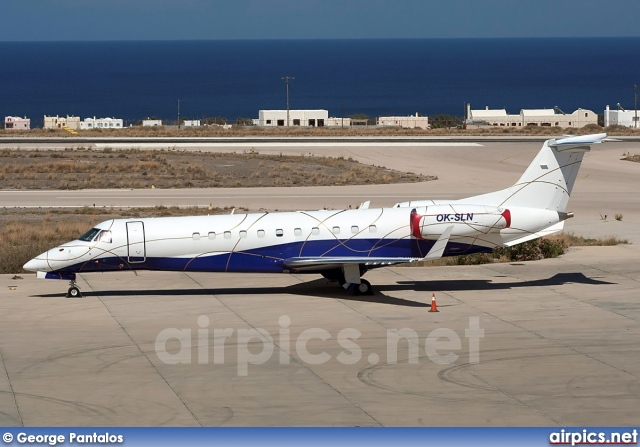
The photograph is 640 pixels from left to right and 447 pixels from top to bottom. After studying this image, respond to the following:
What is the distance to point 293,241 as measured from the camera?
30.7 metres

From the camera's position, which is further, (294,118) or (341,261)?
(294,118)

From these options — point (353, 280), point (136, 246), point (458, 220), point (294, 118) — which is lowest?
point (353, 280)

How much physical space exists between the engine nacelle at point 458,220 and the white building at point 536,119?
9304 cm

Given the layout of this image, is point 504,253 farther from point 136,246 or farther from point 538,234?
point 136,246

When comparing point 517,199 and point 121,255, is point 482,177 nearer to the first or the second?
point 517,199

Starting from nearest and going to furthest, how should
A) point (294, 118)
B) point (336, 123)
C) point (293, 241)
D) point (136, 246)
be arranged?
→ point (136, 246)
point (293, 241)
point (294, 118)
point (336, 123)

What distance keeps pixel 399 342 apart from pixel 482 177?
44532 mm

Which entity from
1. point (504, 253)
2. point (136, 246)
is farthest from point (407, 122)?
point (136, 246)

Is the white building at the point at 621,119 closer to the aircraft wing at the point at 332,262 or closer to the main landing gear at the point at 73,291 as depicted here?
the aircraft wing at the point at 332,262

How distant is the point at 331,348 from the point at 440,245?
6.13 metres

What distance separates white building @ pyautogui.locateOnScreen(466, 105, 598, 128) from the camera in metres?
121

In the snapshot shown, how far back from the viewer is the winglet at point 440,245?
29203 mm

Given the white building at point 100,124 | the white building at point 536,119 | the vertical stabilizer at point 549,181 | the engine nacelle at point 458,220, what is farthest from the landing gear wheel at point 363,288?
the white building at point 100,124

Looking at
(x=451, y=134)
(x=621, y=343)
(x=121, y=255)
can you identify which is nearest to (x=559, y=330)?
(x=621, y=343)
